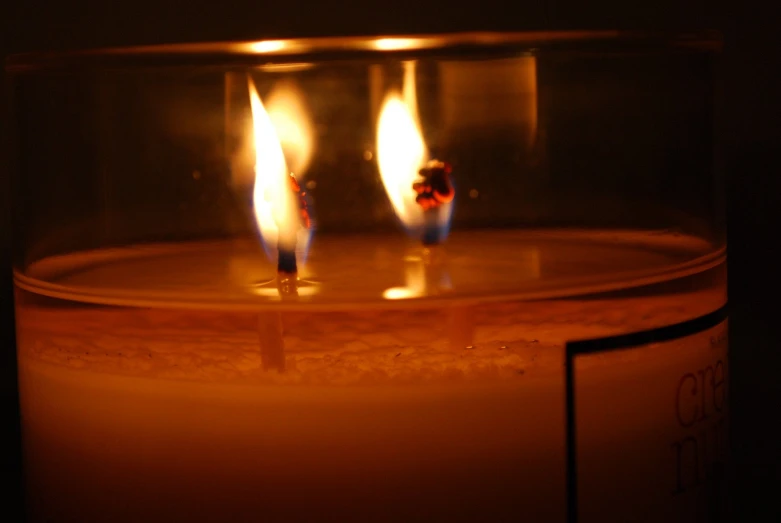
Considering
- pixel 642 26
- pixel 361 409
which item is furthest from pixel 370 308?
pixel 642 26

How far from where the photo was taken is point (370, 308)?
1.35 feet

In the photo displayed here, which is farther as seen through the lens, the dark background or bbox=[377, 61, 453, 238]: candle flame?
the dark background

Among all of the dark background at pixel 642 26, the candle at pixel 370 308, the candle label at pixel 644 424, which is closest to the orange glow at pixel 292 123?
the candle at pixel 370 308

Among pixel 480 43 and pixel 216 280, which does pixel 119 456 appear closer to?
pixel 216 280

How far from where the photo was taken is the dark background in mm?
752

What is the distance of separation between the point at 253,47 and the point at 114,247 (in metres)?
0.18

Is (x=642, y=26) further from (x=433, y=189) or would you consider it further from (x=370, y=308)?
(x=370, y=308)

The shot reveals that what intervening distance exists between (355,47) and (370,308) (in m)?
0.10

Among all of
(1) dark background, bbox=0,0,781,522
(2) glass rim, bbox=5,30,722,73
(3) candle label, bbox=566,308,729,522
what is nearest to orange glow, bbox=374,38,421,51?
(2) glass rim, bbox=5,30,722,73

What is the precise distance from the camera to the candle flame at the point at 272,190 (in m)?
0.47

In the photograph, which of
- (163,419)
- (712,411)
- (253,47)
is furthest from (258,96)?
(712,411)

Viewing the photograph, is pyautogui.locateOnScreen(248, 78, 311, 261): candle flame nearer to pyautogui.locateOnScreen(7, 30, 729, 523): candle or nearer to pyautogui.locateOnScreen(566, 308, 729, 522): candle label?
pyautogui.locateOnScreen(7, 30, 729, 523): candle

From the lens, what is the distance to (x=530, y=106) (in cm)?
46

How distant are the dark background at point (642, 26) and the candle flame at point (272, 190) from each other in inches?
12.1
